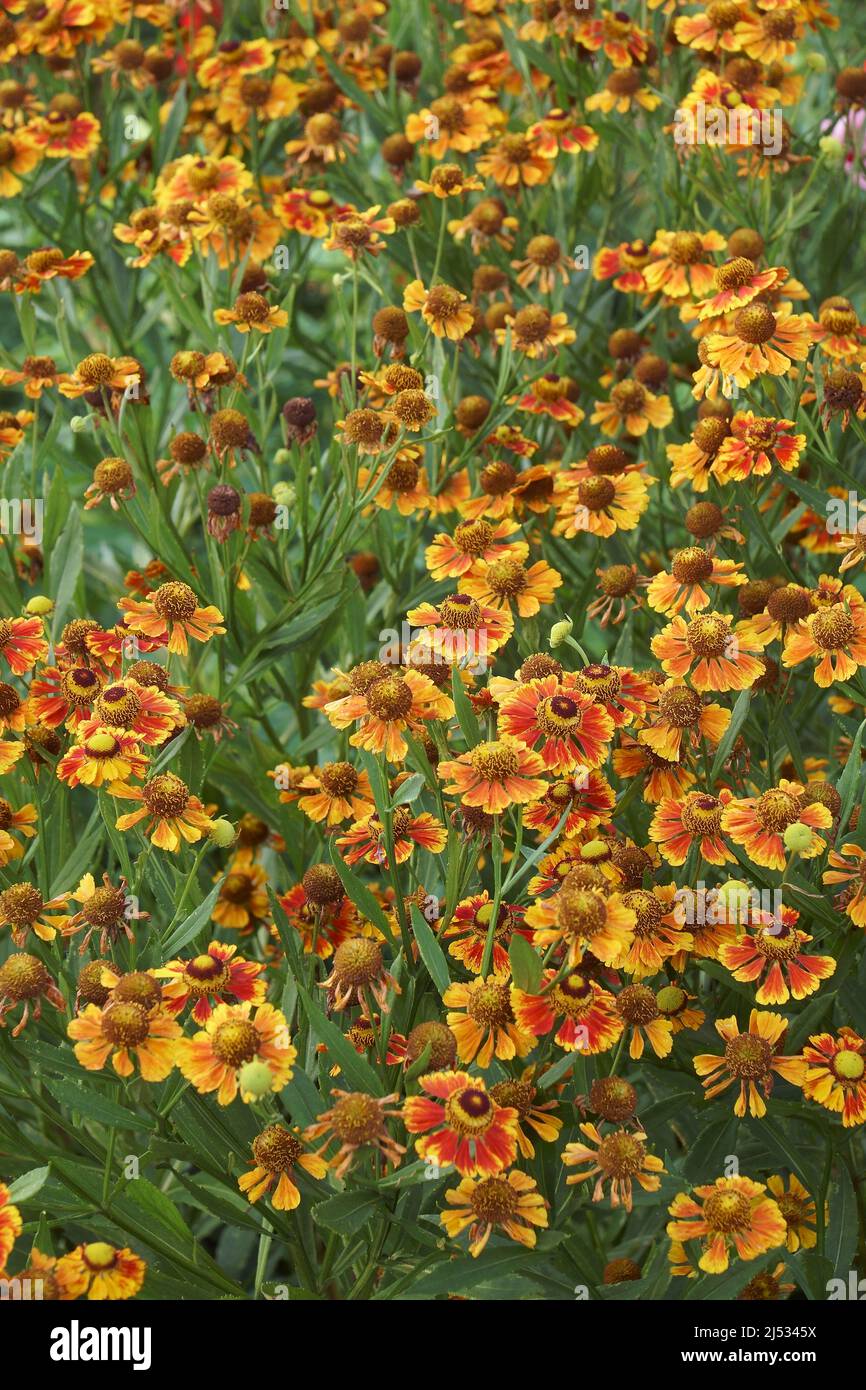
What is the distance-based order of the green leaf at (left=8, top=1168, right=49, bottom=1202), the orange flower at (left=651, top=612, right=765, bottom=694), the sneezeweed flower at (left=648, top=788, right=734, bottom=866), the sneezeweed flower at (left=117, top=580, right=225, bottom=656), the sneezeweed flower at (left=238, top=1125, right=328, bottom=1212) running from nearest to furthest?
the green leaf at (left=8, top=1168, right=49, bottom=1202)
the sneezeweed flower at (left=238, top=1125, right=328, bottom=1212)
the sneezeweed flower at (left=648, top=788, right=734, bottom=866)
the orange flower at (left=651, top=612, right=765, bottom=694)
the sneezeweed flower at (left=117, top=580, right=225, bottom=656)

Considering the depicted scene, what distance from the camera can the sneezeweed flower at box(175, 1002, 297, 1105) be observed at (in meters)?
1.04

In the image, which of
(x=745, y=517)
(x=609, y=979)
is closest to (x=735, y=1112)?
(x=609, y=979)

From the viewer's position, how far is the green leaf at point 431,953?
1104 millimetres

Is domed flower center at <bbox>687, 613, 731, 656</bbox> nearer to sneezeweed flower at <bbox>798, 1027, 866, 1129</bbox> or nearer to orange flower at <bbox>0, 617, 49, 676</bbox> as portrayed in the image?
sneezeweed flower at <bbox>798, 1027, 866, 1129</bbox>

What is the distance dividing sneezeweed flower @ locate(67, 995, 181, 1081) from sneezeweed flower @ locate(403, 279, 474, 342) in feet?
3.05

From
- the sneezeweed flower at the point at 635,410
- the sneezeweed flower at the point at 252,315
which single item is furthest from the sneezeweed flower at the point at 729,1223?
the sneezeweed flower at the point at 252,315

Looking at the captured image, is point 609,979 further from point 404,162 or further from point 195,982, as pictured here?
point 404,162

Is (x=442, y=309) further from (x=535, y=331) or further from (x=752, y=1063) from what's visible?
(x=752, y=1063)

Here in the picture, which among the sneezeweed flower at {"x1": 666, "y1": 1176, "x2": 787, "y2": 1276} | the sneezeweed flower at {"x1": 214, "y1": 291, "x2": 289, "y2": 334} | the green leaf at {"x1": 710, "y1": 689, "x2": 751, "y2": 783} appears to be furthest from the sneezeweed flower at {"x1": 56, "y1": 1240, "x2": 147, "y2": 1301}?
the sneezeweed flower at {"x1": 214, "y1": 291, "x2": 289, "y2": 334}

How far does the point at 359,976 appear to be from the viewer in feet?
3.64

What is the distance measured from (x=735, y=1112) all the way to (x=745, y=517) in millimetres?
688

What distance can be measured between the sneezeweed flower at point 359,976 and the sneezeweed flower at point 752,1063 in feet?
0.86

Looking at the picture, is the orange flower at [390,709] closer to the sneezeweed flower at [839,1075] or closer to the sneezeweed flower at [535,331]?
the sneezeweed flower at [839,1075]

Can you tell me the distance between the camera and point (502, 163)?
200 centimetres
